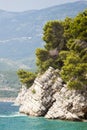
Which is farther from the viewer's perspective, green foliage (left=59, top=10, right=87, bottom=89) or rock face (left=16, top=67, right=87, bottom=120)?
rock face (left=16, top=67, right=87, bottom=120)

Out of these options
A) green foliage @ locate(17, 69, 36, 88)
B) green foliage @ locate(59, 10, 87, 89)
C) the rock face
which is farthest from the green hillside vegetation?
green foliage @ locate(17, 69, 36, 88)

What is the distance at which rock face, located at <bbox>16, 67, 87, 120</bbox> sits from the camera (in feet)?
233

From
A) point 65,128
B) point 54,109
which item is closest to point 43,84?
point 54,109

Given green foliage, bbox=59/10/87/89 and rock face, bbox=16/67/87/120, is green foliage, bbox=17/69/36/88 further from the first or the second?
green foliage, bbox=59/10/87/89

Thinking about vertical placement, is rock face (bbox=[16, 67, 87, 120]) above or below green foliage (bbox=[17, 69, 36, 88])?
below

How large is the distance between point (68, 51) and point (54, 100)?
10408 millimetres

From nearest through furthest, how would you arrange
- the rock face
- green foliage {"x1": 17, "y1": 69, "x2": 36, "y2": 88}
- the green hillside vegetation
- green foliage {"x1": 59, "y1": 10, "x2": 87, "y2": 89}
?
green foliage {"x1": 59, "y1": 10, "x2": 87, "y2": 89}, the green hillside vegetation, the rock face, green foliage {"x1": 17, "y1": 69, "x2": 36, "y2": 88}

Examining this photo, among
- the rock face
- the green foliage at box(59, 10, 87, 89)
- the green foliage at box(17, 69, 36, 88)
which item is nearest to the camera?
the green foliage at box(59, 10, 87, 89)

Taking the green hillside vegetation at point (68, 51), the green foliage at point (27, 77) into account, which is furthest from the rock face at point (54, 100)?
the green foliage at point (27, 77)

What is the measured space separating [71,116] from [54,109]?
459 cm

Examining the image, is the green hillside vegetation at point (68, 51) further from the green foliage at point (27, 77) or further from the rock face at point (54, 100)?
the green foliage at point (27, 77)

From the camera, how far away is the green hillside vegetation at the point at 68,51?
70.6 metres

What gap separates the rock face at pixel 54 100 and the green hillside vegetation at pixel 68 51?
6.88ft

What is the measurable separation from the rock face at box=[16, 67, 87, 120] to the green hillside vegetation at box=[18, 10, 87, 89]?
82.6 inches
